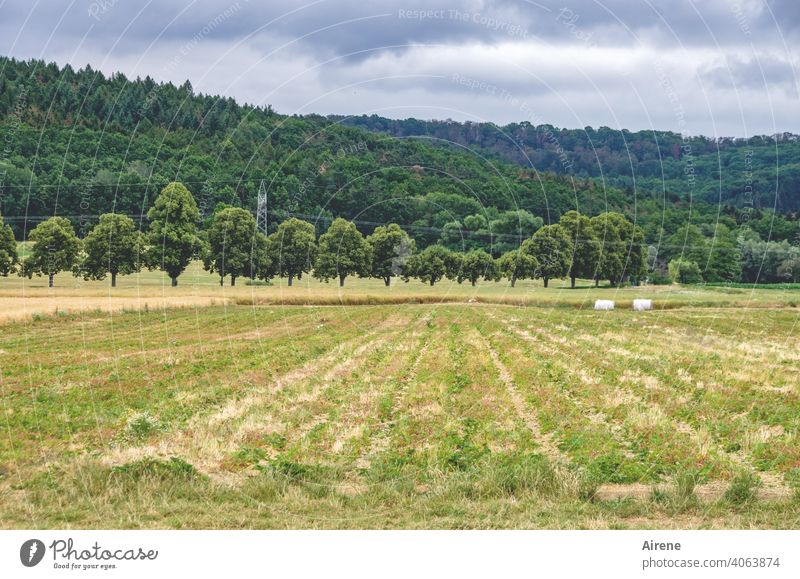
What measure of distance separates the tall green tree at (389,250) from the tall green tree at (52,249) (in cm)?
2968

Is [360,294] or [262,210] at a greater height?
[262,210]

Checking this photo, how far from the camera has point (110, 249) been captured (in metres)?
73.1

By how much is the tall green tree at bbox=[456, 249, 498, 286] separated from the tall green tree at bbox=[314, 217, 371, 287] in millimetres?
8308

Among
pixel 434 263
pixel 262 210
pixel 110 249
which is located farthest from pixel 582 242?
pixel 110 249

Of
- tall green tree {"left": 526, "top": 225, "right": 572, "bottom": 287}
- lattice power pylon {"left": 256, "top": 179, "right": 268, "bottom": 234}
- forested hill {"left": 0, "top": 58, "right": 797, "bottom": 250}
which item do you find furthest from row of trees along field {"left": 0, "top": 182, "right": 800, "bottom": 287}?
forested hill {"left": 0, "top": 58, "right": 797, "bottom": 250}

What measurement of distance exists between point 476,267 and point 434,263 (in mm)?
4033

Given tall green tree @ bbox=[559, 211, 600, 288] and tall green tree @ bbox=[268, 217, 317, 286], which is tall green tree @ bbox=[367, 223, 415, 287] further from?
tall green tree @ bbox=[559, 211, 600, 288]

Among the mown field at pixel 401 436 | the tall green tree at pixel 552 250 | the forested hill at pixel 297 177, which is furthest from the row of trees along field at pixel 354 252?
the mown field at pixel 401 436

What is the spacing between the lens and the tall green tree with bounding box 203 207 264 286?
72812mm

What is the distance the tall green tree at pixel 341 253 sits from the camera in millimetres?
61688

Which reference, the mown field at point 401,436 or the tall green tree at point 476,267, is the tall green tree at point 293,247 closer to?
the tall green tree at point 476,267

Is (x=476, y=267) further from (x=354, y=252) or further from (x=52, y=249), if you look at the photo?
(x=52, y=249)

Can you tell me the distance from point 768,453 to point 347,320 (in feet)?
145
